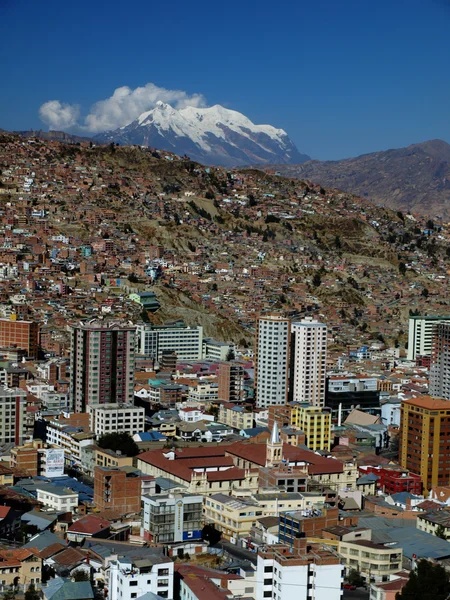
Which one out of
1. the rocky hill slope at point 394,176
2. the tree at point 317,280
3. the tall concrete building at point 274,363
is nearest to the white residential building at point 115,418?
the tall concrete building at point 274,363

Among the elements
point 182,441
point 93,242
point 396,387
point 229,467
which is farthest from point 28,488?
point 93,242

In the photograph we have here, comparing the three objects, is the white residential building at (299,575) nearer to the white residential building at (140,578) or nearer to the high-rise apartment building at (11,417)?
the white residential building at (140,578)

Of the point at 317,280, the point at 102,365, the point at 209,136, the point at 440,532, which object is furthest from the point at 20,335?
the point at 209,136

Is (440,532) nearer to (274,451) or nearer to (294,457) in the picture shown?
(274,451)

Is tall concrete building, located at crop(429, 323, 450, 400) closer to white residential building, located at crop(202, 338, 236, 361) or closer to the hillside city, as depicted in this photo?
the hillside city

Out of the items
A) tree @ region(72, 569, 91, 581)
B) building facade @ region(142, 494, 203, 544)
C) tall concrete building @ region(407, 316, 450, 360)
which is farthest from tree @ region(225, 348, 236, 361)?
tree @ region(72, 569, 91, 581)
